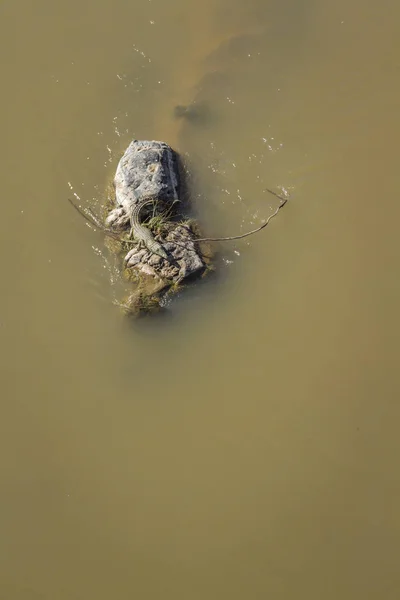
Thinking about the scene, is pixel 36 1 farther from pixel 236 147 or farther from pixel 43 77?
pixel 236 147

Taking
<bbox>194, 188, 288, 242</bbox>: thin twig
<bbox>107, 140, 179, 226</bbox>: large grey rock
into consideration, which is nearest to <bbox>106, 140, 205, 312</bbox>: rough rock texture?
<bbox>107, 140, 179, 226</bbox>: large grey rock

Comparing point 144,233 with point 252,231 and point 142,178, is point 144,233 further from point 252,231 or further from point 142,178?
point 252,231

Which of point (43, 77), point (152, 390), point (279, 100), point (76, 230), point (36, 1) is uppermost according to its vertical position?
point (36, 1)

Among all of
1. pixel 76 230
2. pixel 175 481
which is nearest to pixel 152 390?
pixel 175 481

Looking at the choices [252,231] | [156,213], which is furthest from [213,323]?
[156,213]

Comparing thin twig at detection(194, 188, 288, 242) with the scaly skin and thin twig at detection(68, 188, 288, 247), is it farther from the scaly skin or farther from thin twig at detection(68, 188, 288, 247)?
the scaly skin

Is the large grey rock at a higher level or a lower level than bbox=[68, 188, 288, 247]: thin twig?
higher
